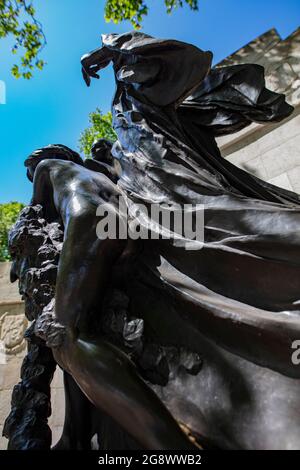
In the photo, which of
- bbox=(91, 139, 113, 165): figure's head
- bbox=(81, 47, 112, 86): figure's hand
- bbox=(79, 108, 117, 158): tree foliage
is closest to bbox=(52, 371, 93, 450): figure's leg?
bbox=(91, 139, 113, 165): figure's head

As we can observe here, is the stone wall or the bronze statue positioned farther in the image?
the stone wall

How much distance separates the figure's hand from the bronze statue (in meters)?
0.21

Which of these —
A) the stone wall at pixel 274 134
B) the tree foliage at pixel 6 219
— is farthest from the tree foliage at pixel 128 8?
the tree foliage at pixel 6 219

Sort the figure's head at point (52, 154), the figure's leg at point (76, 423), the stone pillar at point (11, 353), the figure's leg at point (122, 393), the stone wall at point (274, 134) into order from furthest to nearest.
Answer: the stone wall at point (274, 134) < the stone pillar at point (11, 353) < the figure's head at point (52, 154) < the figure's leg at point (76, 423) < the figure's leg at point (122, 393)

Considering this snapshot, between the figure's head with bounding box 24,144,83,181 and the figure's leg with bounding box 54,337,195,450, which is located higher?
the figure's head with bounding box 24,144,83,181

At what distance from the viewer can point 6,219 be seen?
1809 centimetres

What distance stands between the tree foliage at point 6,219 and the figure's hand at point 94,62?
13.9m

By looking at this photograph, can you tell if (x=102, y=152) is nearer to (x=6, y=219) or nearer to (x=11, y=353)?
(x=11, y=353)

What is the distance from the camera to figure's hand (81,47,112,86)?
269 cm

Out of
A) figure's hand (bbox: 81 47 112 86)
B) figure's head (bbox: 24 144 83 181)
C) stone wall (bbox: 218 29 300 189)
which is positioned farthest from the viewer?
stone wall (bbox: 218 29 300 189)

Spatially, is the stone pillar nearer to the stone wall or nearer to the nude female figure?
the nude female figure

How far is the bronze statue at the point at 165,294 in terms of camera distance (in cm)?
132

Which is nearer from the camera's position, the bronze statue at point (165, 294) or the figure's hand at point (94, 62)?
the bronze statue at point (165, 294)

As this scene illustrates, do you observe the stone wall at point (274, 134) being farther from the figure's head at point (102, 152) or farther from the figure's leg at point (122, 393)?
the figure's leg at point (122, 393)
